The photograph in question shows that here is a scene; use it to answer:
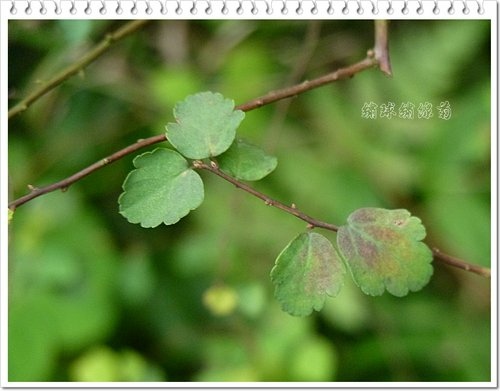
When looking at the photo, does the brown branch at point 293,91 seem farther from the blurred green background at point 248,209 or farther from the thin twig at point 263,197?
the blurred green background at point 248,209

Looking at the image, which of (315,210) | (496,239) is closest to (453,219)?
(315,210)

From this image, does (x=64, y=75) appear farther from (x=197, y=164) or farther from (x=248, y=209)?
(x=248, y=209)

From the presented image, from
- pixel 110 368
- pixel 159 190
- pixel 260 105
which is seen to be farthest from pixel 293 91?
pixel 110 368

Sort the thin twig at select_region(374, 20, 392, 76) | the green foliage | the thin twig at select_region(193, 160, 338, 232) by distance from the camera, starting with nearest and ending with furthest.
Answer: the thin twig at select_region(193, 160, 338, 232), the thin twig at select_region(374, 20, 392, 76), the green foliage

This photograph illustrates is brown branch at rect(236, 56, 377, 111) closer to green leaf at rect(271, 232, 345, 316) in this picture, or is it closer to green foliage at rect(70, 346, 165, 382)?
green leaf at rect(271, 232, 345, 316)

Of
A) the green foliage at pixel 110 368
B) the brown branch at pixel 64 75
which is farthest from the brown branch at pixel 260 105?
the green foliage at pixel 110 368

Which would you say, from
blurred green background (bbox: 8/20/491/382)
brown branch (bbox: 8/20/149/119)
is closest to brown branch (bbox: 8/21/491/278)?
brown branch (bbox: 8/20/149/119)

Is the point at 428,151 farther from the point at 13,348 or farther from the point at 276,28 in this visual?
the point at 13,348
